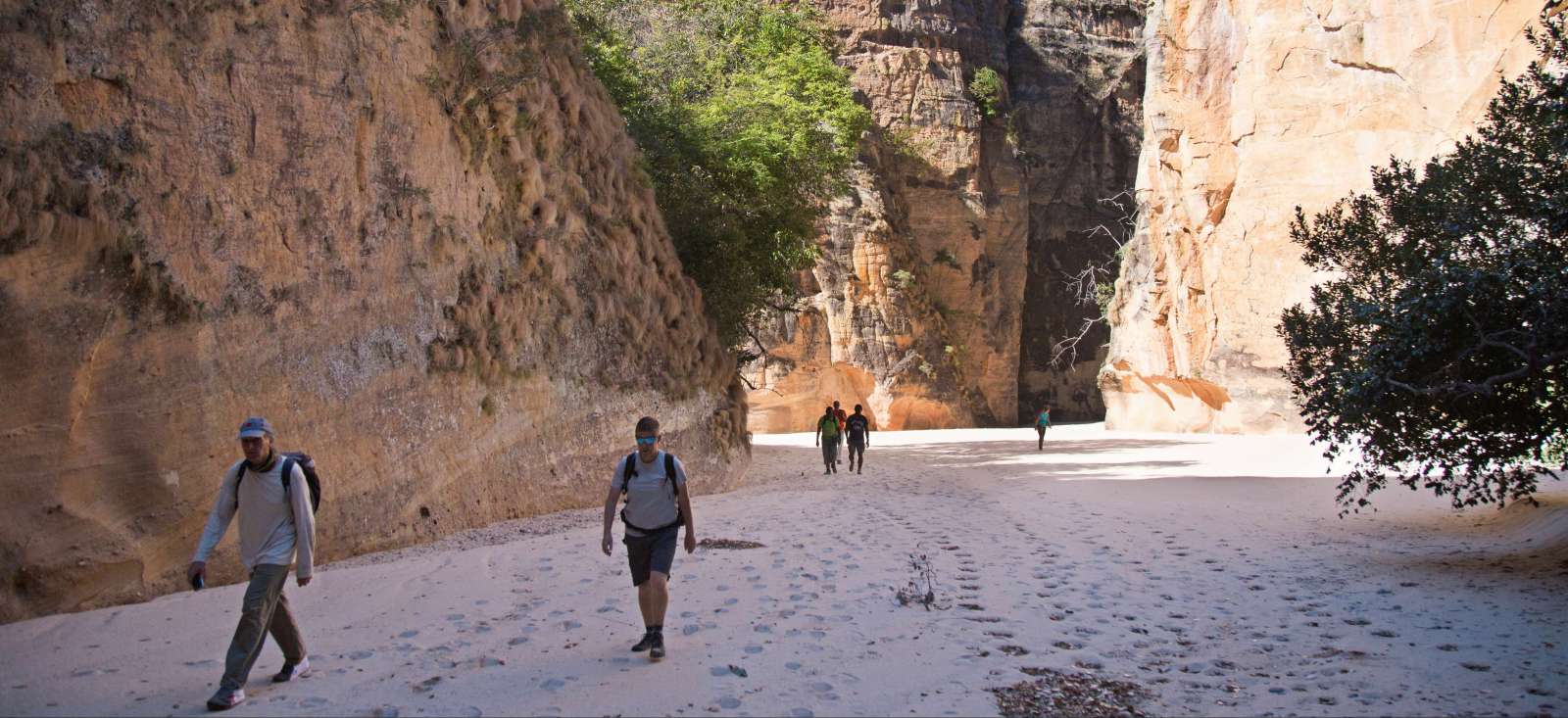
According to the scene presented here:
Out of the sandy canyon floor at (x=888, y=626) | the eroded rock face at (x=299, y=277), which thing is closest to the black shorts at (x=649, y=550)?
the sandy canyon floor at (x=888, y=626)

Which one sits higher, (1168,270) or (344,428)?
(1168,270)

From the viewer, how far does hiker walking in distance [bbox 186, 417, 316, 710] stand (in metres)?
4.93

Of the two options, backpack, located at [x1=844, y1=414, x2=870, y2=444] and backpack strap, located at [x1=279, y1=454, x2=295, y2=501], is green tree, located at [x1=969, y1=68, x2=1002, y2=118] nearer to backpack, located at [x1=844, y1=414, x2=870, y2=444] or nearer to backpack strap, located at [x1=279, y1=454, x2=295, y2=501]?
backpack, located at [x1=844, y1=414, x2=870, y2=444]

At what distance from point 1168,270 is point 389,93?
29633mm

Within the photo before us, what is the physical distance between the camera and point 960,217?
1697 inches

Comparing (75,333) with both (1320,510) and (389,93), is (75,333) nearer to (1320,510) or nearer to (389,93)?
(389,93)

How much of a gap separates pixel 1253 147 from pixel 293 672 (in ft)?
95.3

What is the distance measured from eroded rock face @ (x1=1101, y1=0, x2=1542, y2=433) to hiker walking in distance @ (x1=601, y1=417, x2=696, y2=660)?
2030cm

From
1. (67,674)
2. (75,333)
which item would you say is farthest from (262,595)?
(75,333)

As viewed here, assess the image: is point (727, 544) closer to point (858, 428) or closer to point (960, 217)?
point (858, 428)

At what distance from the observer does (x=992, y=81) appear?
43625mm

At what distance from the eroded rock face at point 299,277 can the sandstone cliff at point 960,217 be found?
2262cm

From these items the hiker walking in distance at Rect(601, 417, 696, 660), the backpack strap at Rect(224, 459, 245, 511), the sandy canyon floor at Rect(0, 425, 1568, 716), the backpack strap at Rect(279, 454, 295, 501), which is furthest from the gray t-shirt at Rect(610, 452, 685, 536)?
the backpack strap at Rect(224, 459, 245, 511)

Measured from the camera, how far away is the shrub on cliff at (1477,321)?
24.6 feet
